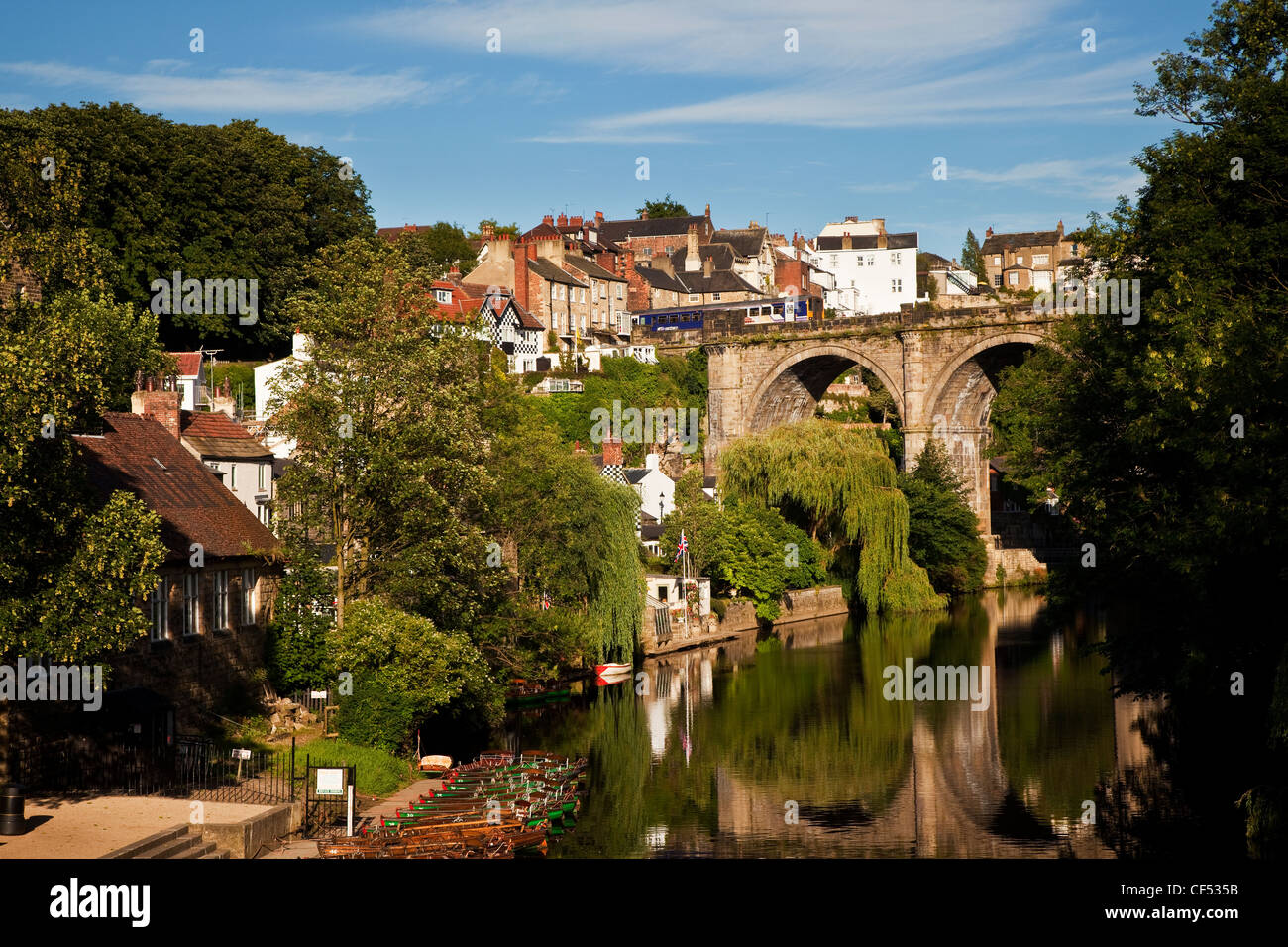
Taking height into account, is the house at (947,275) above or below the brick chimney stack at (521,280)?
above

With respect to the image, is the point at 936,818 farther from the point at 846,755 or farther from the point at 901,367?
the point at 901,367

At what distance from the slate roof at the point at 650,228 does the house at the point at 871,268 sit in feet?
33.8

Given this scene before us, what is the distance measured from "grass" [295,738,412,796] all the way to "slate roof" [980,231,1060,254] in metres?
103

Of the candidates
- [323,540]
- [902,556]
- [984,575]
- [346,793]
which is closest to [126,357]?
[323,540]

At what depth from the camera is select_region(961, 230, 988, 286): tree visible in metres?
115

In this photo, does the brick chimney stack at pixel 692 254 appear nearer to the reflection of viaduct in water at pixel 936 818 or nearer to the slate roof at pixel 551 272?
the slate roof at pixel 551 272

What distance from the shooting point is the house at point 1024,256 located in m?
108

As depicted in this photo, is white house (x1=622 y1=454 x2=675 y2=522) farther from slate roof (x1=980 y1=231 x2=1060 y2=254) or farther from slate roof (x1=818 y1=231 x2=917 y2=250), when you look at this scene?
slate roof (x1=980 y1=231 x2=1060 y2=254)

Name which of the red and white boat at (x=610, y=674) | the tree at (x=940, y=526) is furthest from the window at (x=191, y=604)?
the tree at (x=940, y=526)

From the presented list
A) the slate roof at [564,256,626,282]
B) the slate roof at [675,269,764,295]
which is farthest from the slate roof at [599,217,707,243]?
the slate roof at [564,256,626,282]

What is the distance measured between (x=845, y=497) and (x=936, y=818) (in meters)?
24.8

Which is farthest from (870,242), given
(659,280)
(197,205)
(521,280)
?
(197,205)

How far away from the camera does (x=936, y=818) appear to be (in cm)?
2072
